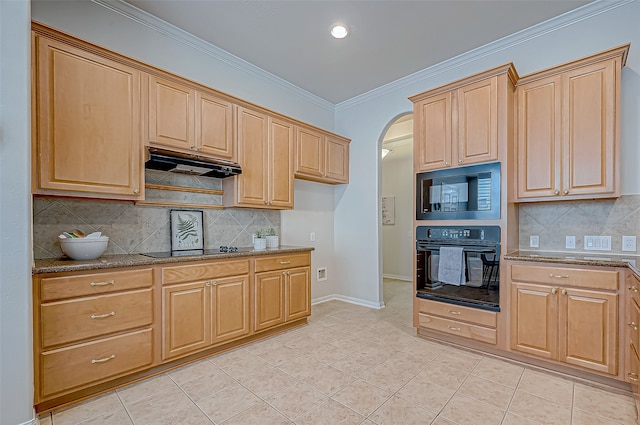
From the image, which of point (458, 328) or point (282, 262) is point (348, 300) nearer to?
point (282, 262)

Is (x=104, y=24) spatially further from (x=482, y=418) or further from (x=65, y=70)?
(x=482, y=418)

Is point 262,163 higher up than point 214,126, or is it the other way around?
point 214,126

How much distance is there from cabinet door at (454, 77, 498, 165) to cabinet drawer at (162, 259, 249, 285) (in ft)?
7.79

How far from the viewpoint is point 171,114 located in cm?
265

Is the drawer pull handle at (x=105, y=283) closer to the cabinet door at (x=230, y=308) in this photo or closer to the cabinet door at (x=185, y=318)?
the cabinet door at (x=185, y=318)

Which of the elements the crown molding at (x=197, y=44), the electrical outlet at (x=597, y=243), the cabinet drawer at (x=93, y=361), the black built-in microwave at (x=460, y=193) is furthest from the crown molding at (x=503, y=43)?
the cabinet drawer at (x=93, y=361)

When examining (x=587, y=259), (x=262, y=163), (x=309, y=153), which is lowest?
(x=587, y=259)

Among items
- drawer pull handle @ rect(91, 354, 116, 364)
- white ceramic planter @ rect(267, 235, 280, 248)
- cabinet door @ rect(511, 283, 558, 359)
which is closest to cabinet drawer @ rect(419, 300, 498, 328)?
cabinet door @ rect(511, 283, 558, 359)

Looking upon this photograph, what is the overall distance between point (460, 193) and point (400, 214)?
11.6 feet

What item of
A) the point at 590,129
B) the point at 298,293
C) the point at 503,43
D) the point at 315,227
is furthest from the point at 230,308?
the point at 503,43

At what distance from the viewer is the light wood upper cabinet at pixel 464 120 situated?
106 inches

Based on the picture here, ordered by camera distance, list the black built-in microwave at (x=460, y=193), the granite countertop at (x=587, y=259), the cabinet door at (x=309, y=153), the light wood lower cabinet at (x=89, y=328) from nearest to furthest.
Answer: the light wood lower cabinet at (x=89, y=328) → the granite countertop at (x=587, y=259) → the black built-in microwave at (x=460, y=193) → the cabinet door at (x=309, y=153)

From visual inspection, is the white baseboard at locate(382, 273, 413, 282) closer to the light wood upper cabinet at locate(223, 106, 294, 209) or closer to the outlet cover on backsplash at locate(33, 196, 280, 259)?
the light wood upper cabinet at locate(223, 106, 294, 209)

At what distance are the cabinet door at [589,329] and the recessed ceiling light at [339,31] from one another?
3.01 m
